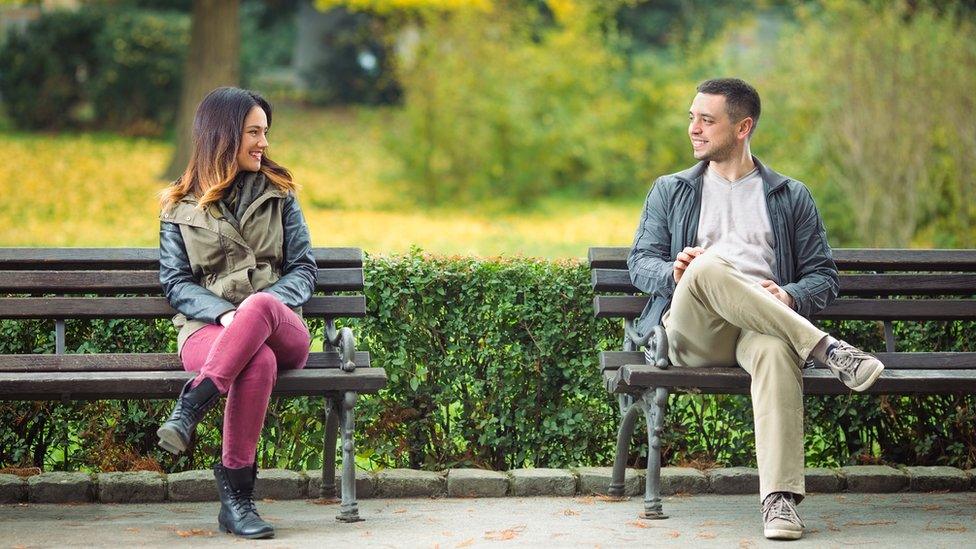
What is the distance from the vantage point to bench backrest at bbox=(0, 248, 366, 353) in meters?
5.07

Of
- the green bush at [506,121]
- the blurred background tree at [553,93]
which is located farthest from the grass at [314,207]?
the green bush at [506,121]

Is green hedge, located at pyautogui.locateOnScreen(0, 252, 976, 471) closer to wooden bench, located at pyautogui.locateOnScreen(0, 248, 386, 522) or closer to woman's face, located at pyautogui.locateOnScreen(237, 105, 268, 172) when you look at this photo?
wooden bench, located at pyautogui.locateOnScreen(0, 248, 386, 522)

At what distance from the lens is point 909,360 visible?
5.16 m

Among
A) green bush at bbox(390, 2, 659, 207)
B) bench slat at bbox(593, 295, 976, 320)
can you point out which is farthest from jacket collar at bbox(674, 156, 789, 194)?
green bush at bbox(390, 2, 659, 207)

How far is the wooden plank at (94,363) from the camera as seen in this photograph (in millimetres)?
4836

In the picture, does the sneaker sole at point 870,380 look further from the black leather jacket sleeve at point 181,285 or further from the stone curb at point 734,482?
the black leather jacket sleeve at point 181,285

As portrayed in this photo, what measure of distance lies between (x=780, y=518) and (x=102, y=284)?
2.73 metres

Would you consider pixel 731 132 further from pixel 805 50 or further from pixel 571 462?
pixel 805 50

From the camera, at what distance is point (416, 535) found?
467 centimetres

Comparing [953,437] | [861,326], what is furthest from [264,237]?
[953,437]

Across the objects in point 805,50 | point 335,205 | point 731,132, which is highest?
point 805,50

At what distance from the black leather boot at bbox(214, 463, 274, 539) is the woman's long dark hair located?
40.6 inches

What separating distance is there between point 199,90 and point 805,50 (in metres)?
8.20

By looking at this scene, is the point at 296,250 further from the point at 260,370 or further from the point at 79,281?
the point at 79,281
